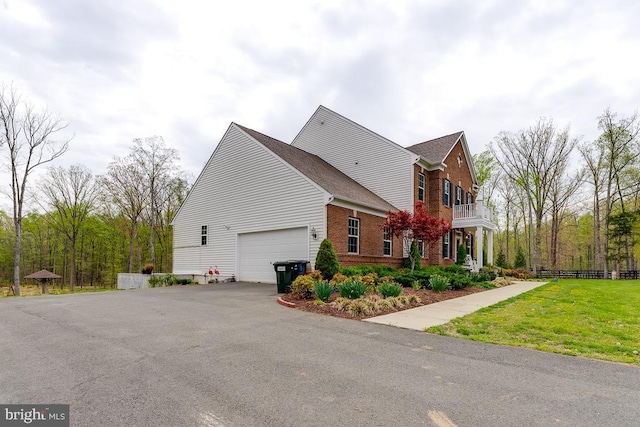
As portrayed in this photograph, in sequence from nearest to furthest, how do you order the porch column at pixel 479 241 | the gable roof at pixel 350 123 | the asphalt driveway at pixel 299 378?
the asphalt driveway at pixel 299 378, the gable roof at pixel 350 123, the porch column at pixel 479 241

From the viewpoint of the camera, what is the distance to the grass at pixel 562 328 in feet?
16.4

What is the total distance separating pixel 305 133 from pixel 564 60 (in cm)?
1387

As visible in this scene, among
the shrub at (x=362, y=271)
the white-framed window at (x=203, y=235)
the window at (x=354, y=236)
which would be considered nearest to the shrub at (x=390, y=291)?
the shrub at (x=362, y=271)

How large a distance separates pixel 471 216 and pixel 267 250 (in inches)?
517

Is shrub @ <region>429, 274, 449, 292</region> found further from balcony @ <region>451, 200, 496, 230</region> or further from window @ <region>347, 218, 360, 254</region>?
balcony @ <region>451, 200, 496, 230</region>

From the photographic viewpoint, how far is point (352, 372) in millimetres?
4008

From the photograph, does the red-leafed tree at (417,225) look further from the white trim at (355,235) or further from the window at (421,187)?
the window at (421,187)

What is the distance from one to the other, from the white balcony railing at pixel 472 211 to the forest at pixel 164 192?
841 centimetres

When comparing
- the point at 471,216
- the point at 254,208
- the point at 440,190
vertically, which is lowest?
the point at 471,216

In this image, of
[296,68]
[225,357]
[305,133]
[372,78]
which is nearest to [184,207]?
[305,133]

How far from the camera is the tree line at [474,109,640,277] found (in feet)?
85.7

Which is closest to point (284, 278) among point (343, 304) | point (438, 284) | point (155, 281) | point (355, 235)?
point (343, 304)

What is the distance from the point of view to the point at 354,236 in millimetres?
14992

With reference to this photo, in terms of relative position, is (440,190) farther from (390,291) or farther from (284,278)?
(390,291)
